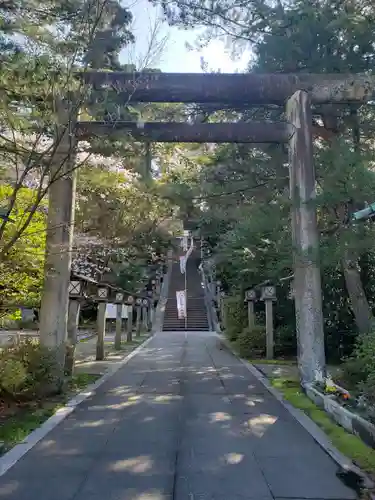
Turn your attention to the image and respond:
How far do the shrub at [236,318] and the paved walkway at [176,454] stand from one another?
1083 cm

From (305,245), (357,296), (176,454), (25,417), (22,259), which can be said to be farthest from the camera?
(357,296)

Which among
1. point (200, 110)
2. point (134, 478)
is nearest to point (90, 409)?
point (134, 478)

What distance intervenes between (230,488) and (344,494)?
0.97m

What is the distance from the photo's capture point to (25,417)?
663 centimetres

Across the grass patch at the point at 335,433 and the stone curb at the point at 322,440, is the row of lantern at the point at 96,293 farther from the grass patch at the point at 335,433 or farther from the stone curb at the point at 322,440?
the grass patch at the point at 335,433

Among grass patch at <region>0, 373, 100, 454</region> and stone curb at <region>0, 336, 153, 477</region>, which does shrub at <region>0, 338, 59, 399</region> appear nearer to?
grass patch at <region>0, 373, 100, 454</region>

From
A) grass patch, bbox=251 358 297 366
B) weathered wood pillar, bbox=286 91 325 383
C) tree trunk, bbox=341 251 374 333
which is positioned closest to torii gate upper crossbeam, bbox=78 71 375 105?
weathered wood pillar, bbox=286 91 325 383

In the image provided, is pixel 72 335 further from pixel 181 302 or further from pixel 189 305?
pixel 189 305

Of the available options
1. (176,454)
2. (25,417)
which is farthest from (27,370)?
(176,454)

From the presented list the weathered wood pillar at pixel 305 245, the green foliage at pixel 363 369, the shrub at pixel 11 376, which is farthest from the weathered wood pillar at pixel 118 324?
the green foliage at pixel 363 369

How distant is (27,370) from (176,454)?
354cm

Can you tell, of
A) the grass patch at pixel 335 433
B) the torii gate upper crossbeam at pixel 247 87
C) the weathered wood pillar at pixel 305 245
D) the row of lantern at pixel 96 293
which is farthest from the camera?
the row of lantern at pixel 96 293

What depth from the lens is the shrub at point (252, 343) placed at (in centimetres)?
1520

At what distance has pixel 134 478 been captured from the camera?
4359mm
